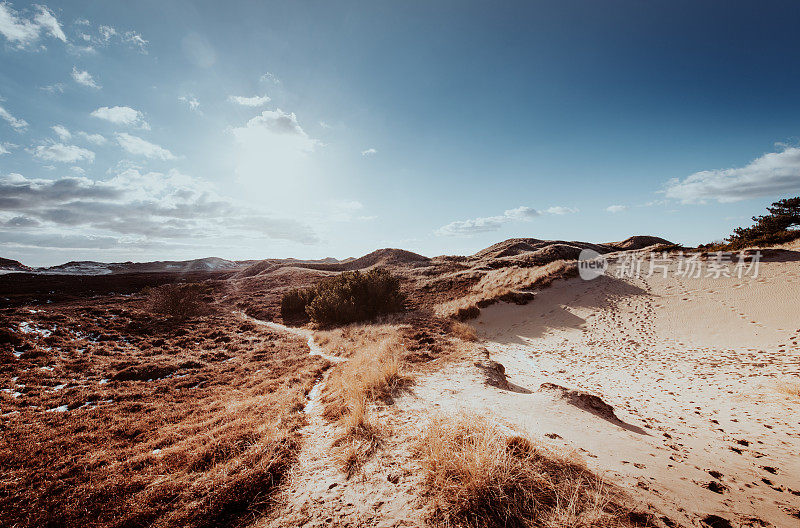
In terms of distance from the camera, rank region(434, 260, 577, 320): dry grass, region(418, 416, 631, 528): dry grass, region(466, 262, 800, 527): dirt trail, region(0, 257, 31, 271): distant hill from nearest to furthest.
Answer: region(418, 416, 631, 528): dry grass, region(466, 262, 800, 527): dirt trail, region(434, 260, 577, 320): dry grass, region(0, 257, 31, 271): distant hill

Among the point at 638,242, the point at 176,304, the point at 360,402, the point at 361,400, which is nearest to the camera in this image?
the point at 360,402

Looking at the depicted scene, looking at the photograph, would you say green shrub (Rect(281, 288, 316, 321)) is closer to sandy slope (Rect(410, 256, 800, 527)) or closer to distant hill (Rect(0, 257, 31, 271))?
sandy slope (Rect(410, 256, 800, 527))

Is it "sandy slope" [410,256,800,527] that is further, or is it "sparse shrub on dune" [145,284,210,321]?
"sparse shrub on dune" [145,284,210,321]

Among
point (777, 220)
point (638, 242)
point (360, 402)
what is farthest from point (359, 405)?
point (638, 242)

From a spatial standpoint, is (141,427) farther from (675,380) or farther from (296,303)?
(296,303)

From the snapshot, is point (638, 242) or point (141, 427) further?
point (638, 242)

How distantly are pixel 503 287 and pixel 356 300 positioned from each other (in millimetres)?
10541

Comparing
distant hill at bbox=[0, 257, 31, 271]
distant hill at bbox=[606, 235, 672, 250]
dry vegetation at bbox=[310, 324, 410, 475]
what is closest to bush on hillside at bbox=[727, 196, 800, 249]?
distant hill at bbox=[606, 235, 672, 250]

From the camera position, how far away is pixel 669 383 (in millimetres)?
7617

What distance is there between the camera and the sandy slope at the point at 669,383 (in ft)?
9.33

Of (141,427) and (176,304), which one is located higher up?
(176,304)

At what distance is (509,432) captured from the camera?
3400mm

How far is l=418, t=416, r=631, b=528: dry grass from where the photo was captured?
2172mm

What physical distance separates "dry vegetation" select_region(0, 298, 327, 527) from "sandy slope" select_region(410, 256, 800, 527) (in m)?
2.81
